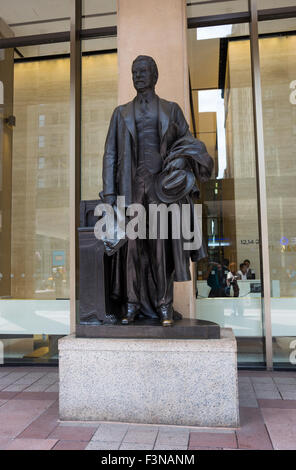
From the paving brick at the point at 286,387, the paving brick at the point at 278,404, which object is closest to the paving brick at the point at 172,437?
the paving brick at the point at 278,404

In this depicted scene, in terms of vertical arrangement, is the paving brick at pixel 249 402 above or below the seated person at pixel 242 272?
below

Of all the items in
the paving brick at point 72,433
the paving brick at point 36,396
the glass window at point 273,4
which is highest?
the glass window at point 273,4

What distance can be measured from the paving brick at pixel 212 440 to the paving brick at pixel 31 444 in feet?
3.39

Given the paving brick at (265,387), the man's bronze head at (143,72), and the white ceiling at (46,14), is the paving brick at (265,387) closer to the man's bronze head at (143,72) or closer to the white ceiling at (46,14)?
the man's bronze head at (143,72)

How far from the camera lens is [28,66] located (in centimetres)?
711

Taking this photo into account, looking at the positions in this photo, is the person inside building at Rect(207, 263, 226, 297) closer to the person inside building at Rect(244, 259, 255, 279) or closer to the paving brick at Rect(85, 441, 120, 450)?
the person inside building at Rect(244, 259, 255, 279)

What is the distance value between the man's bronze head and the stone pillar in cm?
159

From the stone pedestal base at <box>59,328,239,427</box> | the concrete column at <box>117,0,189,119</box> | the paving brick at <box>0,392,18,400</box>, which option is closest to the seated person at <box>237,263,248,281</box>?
the concrete column at <box>117,0,189,119</box>

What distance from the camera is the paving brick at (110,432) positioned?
3.09 meters

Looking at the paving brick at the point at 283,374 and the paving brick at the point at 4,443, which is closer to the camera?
the paving brick at the point at 4,443

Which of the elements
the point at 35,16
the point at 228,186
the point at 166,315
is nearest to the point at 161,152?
the point at 166,315

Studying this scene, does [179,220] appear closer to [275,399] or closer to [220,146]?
[275,399]

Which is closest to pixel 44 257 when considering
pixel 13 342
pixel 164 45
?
pixel 13 342

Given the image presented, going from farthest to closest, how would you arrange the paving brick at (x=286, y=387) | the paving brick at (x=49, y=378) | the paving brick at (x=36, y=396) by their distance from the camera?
1. the paving brick at (x=49, y=378)
2. the paving brick at (x=286, y=387)
3. the paving brick at (x=36, y=396)
